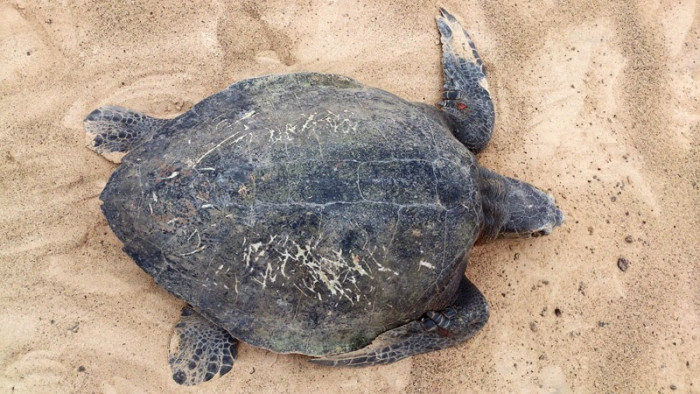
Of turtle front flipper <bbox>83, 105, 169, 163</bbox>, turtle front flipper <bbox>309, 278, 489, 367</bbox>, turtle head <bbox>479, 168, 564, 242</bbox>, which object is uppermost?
turtle front flipper <bbox>83, 105, 169, 163</bbox>

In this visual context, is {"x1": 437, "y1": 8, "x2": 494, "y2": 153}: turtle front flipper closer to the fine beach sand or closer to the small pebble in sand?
the fine beach sand

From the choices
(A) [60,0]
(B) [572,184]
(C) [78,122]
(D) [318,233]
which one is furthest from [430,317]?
(A) [60,0]

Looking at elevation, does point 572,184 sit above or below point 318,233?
below

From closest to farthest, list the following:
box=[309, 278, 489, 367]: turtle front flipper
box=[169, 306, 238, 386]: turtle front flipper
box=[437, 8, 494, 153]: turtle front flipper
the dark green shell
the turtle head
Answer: the dark green shell → box=[169, 306, 238, 386]: turtle front flipper → box=[309, 278, 489, 367]: turtle front flipper → the turtle head → box=[437, 8, 494, 153]: turtle front flipper

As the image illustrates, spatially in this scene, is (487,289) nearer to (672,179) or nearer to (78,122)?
(672,179)

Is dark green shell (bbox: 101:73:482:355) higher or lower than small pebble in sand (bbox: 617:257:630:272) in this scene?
higher

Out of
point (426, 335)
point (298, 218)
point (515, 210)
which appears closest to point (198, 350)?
point (298, 218)

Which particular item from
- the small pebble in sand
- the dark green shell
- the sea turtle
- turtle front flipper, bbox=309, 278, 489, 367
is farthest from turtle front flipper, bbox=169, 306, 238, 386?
the small pebble in sand
